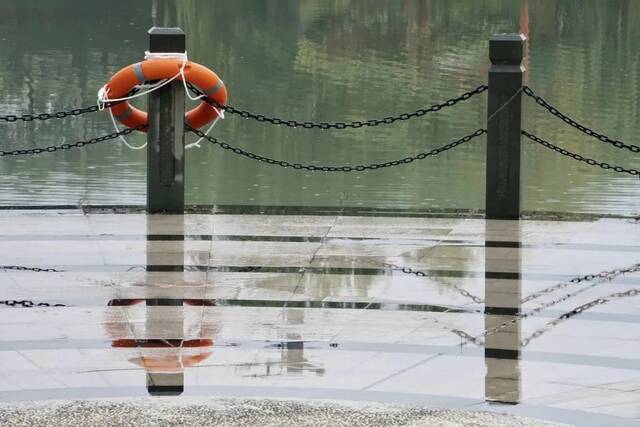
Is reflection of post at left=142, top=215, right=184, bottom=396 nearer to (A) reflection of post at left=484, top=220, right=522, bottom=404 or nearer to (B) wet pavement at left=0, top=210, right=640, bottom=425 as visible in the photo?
(B) wet pavement at left=0, top=210, right=640, bottom=425

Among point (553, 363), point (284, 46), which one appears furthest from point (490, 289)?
point (284, 46)

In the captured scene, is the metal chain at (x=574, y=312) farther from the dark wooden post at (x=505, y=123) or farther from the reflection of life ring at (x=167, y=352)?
the dark wooden post at (x=505, y=123)

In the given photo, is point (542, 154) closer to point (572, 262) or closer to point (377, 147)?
point (377, 147)

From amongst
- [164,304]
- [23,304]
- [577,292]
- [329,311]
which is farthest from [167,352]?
[577,292]

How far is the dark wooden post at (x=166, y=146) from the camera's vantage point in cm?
1562

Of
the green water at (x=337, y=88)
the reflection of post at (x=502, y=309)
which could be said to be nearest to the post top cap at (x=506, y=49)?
the reflection of post at (x=502, y=309)

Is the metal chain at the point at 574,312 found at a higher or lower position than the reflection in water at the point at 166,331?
lower

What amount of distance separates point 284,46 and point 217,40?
8.84 ft

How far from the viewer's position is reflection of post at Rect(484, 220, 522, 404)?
954cm

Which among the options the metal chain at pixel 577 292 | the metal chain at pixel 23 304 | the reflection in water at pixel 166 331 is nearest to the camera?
the reflection in water at pixel 166 331

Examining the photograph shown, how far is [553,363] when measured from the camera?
10023mm

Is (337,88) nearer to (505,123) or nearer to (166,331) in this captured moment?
(505,123)

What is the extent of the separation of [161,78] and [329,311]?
4724mm

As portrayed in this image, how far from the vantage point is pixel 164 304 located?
11695 millimetres
